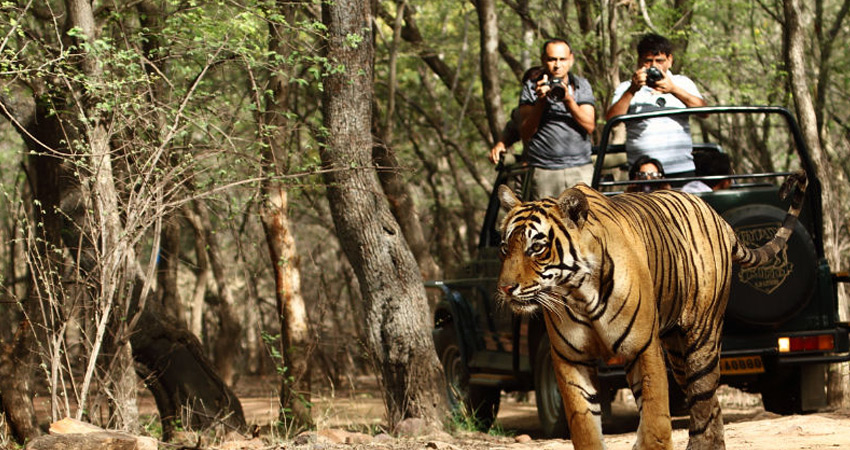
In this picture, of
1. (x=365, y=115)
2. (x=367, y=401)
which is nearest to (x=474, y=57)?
(x=367, y=401)

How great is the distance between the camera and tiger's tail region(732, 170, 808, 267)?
6.13 m

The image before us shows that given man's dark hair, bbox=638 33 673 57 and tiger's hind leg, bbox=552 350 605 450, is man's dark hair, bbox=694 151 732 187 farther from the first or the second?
tiger's hind leg, bbox=552 350 605 450

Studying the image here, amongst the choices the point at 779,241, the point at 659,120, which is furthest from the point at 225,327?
the point at 779,241

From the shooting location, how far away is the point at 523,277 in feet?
15.5

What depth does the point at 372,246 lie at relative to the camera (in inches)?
334

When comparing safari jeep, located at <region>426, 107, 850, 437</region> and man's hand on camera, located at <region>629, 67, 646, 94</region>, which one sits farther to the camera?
man's hand on camera, located at <region>629, 67, 646, 94</region>

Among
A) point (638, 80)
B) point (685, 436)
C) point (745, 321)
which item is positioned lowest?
point (685, 436)

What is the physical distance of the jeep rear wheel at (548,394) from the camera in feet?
25.3

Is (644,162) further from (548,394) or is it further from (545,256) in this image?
(545,256)

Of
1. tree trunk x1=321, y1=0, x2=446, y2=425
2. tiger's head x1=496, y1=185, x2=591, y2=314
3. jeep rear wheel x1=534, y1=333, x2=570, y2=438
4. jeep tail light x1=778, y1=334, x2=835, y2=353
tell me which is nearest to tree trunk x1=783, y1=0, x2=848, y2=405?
jeep tail light x1=778, y1=334, x2=835, y2=353

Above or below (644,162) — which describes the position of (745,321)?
below

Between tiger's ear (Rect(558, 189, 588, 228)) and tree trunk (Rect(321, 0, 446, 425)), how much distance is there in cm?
373

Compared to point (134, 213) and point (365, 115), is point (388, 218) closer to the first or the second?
point (365, 115)

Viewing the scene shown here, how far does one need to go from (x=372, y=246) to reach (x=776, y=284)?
2960 mm
